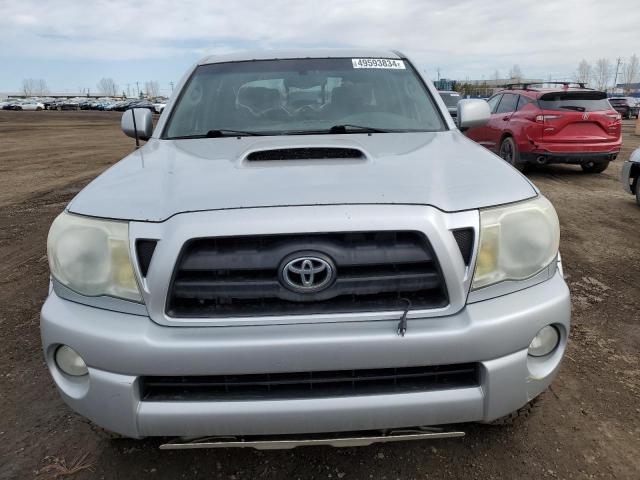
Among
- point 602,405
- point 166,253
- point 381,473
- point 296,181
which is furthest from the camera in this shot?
point 602,405

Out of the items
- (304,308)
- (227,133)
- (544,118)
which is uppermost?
(227,133)

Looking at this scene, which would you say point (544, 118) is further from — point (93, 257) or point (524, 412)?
point (93, 257)

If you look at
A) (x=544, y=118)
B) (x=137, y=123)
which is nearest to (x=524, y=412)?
(x=137, y=123)

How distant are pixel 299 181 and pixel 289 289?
42cm

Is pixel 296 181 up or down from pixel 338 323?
up

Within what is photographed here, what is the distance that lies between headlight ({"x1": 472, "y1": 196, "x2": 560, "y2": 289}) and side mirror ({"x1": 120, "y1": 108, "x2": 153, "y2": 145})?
2.42 metres

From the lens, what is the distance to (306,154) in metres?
2.30

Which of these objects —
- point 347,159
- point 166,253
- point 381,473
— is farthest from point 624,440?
point 166,253

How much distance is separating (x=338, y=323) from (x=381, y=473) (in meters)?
0.88

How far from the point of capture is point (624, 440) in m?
2.33

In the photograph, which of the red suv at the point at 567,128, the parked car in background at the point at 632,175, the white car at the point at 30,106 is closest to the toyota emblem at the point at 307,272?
the parked car in background at the point at 632,175

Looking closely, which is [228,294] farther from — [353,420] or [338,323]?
[353,420]

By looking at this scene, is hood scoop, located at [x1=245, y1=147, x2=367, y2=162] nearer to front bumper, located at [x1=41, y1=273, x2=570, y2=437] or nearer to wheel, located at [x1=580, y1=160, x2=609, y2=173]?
front bumper, located at [x1=41, y1=273, x2=570, y2=437]

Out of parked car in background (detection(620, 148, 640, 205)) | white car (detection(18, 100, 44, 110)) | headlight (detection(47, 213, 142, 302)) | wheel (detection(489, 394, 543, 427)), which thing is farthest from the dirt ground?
white car (detection(18, 100, 44, 110))
